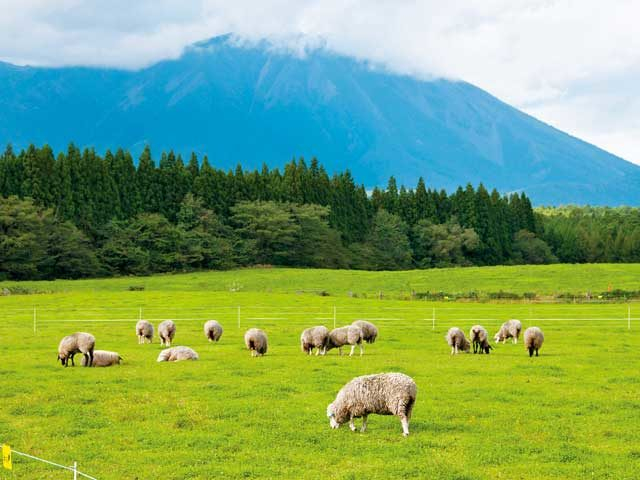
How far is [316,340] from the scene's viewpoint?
3109 centimetres

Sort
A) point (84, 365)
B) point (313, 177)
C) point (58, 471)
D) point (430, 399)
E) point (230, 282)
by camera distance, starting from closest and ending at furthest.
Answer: point (58, 471)
point (430, 399)
point (84, 365)
point (230, 282)
point (313, 177)

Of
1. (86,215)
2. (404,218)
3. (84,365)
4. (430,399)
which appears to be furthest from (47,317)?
(404,218)

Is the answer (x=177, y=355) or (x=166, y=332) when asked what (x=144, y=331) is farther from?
(x=177, y=355)

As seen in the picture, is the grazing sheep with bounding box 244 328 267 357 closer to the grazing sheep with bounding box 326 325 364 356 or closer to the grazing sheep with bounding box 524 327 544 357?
the grazing sheep with bounding box 326 325 364 356

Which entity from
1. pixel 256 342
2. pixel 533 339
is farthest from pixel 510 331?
pixel 256 342

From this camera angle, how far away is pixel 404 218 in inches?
5581

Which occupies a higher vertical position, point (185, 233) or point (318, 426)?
point (185, 233)

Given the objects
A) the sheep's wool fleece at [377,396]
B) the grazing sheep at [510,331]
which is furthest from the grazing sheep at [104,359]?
the grazing sheep at [510,331]

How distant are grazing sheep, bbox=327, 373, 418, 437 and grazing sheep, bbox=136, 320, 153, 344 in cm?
2128

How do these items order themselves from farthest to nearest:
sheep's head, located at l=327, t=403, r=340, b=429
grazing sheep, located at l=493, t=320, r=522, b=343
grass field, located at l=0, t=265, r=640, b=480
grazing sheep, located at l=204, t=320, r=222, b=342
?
1. grazing sheep, located at l=493, t=320, r=522, b=343
2. grazing sheep, located at l=204, t=320, r=222, b=342
3. sheep's head, located at l=327, t=403, r=340, b=429
4. grass field, located at l=0, t=265, r=640, b=480

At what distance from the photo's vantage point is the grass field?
49.3 feet

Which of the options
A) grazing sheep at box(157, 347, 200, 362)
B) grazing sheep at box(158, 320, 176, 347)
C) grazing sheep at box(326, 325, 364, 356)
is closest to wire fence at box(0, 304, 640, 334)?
grazing sheep at box(158, 320, 176, 347)

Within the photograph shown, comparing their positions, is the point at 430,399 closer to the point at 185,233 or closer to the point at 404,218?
the point at 185,233

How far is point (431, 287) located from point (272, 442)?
69.0m
